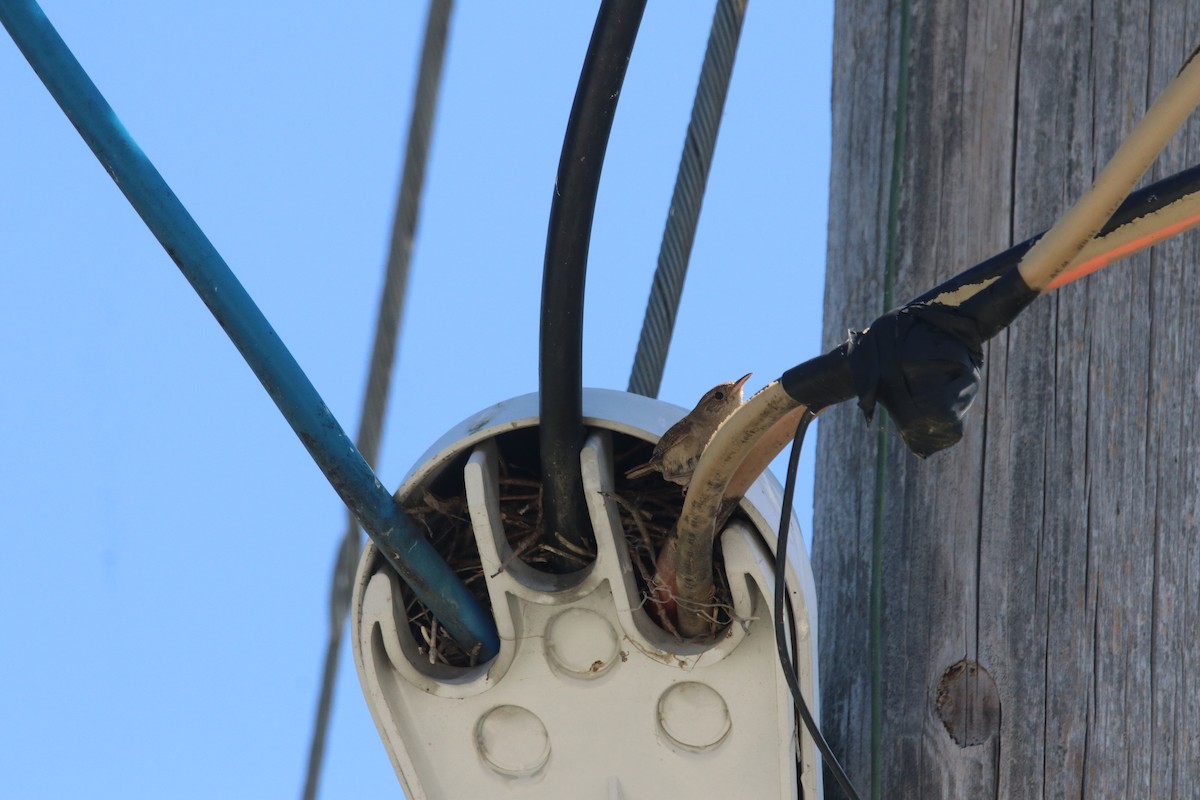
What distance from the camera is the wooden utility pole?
1968mm

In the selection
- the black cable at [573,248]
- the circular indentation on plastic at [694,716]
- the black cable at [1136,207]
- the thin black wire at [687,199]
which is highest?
the thin black wire at [687,199]

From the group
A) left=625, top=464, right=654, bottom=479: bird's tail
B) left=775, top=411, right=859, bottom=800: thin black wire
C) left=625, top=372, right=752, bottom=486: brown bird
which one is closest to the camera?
left=775, top=411, right=859, bottom=800: thin black wire

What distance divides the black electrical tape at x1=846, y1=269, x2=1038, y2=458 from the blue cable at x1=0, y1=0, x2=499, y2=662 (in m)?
0.58

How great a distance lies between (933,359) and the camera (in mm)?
1496

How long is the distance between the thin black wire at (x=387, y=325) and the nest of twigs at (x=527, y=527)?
150 centimetres

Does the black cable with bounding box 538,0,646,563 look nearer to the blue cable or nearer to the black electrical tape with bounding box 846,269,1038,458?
the blue cable

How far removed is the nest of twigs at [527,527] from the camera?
6.40ft

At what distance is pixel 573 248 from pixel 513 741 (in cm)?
54

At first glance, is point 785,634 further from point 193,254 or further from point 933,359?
point 193,254

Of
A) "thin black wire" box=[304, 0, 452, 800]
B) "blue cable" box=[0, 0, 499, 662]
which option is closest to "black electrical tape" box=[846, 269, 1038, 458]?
"blue cable" box=[0, 0, 499, 662]

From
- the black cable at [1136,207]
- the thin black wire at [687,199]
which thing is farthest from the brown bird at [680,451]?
the thin black wire at [687,199]

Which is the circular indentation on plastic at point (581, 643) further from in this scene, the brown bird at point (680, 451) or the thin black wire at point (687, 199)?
the thin black wire at point (687, 199)

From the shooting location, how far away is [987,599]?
2025mm

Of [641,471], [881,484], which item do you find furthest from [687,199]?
[641,471]
